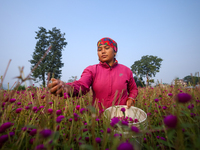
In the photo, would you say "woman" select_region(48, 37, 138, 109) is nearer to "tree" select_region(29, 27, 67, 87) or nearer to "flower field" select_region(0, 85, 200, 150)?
"flower field" select_region(0, 85, 200, 150)

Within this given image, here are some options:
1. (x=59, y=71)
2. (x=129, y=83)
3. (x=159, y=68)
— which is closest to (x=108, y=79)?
(x=129, y=83)

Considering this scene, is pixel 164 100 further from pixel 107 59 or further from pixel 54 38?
pixel 54 38

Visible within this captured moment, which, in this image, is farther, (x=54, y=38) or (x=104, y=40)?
(x=54, y=38)

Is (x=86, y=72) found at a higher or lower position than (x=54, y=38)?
lower

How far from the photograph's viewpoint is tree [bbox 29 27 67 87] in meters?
25.0

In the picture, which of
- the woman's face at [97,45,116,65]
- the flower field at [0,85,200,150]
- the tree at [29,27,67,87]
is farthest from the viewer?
the tree at [29,27,67,87]

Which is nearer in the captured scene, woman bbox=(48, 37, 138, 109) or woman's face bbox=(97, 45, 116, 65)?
woman bbox=(48, 37, 138, 109)

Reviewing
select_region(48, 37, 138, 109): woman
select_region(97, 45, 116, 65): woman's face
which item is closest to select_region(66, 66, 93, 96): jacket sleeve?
select_region(48, 37, 138, 109): woman

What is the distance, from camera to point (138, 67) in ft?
142

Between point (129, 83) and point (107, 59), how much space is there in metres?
0.78

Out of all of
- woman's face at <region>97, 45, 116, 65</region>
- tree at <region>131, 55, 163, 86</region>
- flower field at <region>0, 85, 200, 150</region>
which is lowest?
flower field at <region>0, 85, 200, 150</region>

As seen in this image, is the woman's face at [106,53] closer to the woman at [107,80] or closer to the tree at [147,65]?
the woman at [107,80]

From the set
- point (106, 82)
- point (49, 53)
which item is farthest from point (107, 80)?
point (49, 53)

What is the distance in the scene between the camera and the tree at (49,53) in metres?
25.0
